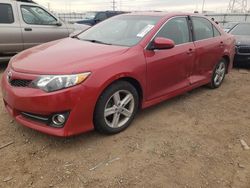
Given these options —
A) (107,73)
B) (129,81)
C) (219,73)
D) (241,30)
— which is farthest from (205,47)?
(241,30)

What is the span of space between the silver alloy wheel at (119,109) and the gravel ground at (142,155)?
0.18 metres

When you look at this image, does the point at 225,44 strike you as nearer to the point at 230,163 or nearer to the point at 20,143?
the point at 230,163

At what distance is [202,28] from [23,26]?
4309mm

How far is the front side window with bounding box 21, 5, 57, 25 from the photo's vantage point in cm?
712

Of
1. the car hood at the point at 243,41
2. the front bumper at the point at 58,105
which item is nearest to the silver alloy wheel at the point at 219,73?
the car hood at the point at 243,41

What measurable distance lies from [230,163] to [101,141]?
152 centimetres

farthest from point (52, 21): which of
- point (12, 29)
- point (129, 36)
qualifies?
point (129, 36)

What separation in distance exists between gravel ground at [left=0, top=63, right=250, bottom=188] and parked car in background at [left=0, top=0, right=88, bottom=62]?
117 inches

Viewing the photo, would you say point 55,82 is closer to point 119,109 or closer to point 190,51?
point 119,109

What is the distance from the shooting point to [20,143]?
3.43 metres

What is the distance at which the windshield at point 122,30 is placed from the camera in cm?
411

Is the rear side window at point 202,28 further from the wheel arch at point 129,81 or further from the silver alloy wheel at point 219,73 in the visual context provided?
the wheel arch at point 129,81

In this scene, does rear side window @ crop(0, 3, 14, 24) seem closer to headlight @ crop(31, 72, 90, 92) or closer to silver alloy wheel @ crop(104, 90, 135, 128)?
headlight @ crop(31, 72, 90, 92)

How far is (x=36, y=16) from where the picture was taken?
7.32 meters
